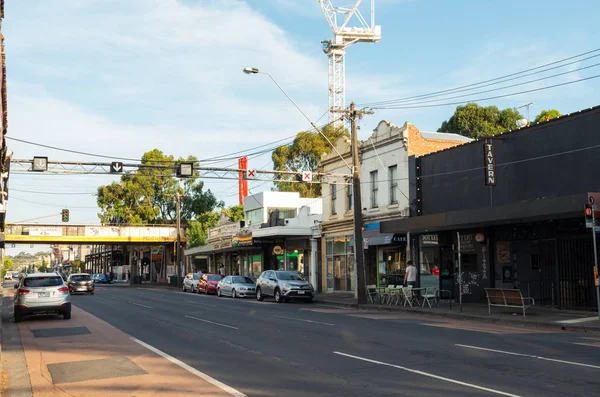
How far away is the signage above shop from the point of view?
945 inches

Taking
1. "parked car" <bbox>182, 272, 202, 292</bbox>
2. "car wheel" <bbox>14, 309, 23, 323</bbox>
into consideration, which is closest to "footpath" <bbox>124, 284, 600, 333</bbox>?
"car wheel" <bbox>14, 309, 23, 323</bbox>

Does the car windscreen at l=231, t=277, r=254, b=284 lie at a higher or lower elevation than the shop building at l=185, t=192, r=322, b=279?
lower

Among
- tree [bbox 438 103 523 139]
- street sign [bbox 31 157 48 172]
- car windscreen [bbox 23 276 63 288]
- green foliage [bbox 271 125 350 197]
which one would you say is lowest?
car windscreen [bbox 23 276 63 288]

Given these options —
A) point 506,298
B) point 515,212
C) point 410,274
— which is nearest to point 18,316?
point 410,274

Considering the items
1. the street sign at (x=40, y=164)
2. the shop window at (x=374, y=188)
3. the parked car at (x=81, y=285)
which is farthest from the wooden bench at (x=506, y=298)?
the parked car at (x=81, y=285)

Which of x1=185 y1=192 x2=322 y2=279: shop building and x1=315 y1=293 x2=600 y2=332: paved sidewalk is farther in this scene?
x1=185 y1=192 x2=322 y2=279: shop building

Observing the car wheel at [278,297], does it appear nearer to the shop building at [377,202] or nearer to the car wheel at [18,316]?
the shop building at [377,202]

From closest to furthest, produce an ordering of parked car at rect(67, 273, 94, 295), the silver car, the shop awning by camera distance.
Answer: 1. the shop awning
2. the silver car
3. parked car at rect(67, 273, 94, 295)

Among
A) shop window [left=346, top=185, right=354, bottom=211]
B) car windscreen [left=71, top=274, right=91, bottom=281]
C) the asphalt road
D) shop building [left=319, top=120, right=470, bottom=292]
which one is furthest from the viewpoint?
car windscreen [left=71, top=274, right=91, bottom=281]

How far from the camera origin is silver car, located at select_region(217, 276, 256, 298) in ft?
119

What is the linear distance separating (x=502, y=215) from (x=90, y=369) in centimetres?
1476

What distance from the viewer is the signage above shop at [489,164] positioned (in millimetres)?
24016

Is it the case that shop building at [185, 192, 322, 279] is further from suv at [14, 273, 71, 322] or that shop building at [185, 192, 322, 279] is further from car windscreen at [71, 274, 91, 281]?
suv at [14, 273, 71, 322]

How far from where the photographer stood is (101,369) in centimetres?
1108
